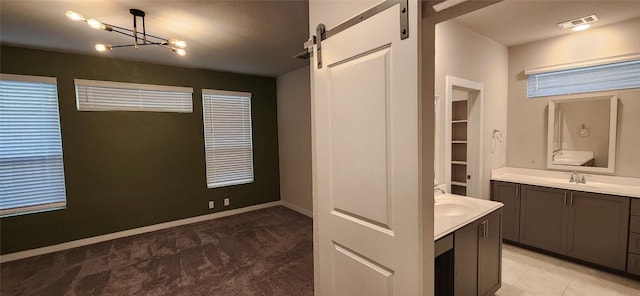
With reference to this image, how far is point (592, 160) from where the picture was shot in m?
2.99

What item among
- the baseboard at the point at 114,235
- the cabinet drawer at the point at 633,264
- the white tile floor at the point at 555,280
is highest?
the cabinet drawer at the point at 633,264

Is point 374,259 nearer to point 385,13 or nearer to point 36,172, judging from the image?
point 385,13

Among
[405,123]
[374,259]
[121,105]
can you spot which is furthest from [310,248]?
[121,105]

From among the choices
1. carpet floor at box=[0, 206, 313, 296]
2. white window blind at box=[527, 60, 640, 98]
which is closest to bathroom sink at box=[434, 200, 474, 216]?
carpet floor at box=[0, 206, 313, 296]

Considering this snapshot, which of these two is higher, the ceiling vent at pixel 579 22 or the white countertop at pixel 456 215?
the ceiling vent at pixel 579 22

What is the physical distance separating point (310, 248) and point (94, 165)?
307 cm

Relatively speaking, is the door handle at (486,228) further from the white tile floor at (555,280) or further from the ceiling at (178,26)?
the ceiling at (178,26)

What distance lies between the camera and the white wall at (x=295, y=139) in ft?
14.6

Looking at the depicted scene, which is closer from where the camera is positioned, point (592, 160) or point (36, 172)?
point (592, 160)

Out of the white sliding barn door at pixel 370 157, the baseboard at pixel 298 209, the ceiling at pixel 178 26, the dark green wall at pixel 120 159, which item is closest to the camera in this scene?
the white sliding barn door at pixel 370 157

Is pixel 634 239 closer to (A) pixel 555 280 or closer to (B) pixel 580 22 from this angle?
(A) pixel 555 280

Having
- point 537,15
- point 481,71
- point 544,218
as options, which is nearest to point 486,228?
point 544,218

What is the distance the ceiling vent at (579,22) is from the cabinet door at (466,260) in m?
2.37

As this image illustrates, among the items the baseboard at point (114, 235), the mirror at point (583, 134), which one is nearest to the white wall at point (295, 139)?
the baseboard at point (114, 235)
